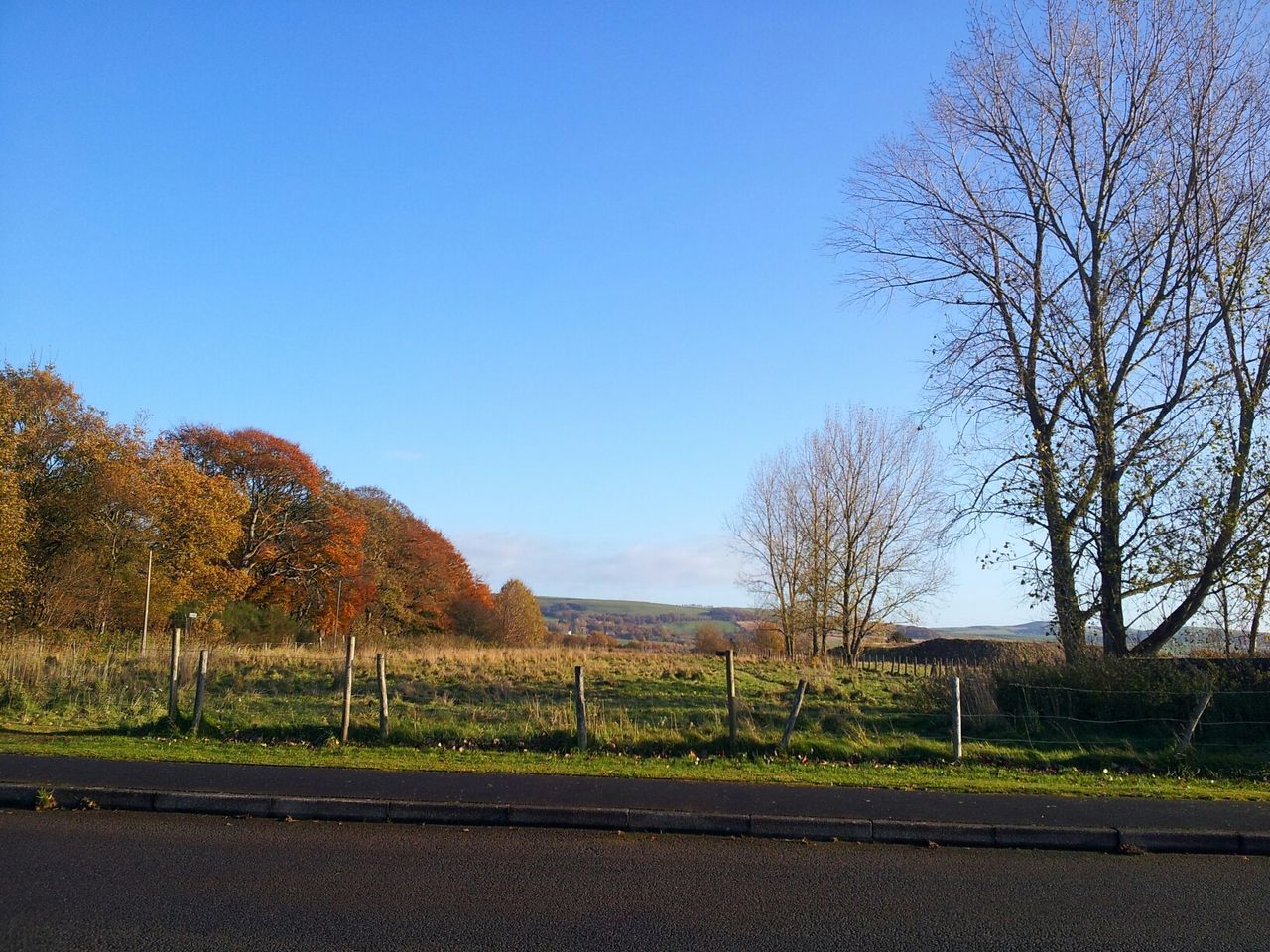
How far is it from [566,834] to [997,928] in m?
3.81

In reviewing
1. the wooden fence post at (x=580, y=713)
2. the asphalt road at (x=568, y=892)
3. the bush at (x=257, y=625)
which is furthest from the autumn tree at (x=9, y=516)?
the asphalt road at (x=568, y=892)

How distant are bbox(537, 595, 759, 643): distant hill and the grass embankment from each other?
82.3 meters

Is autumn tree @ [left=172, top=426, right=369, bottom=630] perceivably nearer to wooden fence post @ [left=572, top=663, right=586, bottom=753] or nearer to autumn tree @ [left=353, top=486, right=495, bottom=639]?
autumn tree @ [left=353, top=486, right=495, bottom=639]

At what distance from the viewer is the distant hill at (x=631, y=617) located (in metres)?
113

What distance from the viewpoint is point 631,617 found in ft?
472

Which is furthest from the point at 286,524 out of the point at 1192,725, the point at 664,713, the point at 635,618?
the point at 635,618

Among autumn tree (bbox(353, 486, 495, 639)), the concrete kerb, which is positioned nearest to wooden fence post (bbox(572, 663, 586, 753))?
the concrete kerb

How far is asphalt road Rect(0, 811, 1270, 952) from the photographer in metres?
5.71

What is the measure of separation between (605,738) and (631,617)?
13210 centimetres

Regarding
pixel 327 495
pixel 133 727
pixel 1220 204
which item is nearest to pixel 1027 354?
pixel 1220 204

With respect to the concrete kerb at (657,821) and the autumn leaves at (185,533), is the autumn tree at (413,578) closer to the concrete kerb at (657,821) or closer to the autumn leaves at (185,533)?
the autumn leaves at (185,533)

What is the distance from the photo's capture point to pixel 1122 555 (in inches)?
742

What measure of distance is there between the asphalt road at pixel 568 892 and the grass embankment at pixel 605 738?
2.82 m

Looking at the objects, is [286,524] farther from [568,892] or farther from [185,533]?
[568,892]
